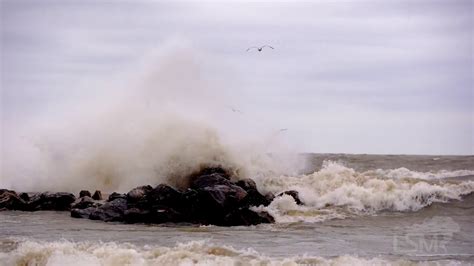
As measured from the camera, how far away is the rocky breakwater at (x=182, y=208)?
1200 cm

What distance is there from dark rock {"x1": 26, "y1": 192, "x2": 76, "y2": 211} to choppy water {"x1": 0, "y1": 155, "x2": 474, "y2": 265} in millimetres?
606

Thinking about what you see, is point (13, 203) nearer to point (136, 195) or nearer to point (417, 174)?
point (136, 195)

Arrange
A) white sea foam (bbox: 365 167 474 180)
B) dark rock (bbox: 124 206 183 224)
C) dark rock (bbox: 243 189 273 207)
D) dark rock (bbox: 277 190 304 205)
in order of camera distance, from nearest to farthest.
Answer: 1. dark rock (bbox: 124 206 183 224)
2. dark rock (bbox: 243 189 273 207)
3. dark rock (bbox: 277 190 304 205)
4. white sea foam (bbox: 365 167 474 180)

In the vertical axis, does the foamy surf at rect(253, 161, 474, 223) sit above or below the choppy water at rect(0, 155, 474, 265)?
above

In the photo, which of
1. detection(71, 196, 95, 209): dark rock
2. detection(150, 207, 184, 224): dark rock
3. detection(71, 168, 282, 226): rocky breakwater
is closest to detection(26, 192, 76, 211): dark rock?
detection(71, 196, 95, 209): dark rock

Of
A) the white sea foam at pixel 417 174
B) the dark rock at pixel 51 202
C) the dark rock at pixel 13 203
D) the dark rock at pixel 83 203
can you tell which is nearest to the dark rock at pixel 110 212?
the dark rock at pixel 83 203

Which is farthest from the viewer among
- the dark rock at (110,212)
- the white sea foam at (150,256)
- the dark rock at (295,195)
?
the dark rock at (295,195)

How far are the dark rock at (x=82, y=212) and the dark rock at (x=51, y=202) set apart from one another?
4.05 feet

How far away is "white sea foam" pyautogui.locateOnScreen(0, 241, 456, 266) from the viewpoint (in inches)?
323

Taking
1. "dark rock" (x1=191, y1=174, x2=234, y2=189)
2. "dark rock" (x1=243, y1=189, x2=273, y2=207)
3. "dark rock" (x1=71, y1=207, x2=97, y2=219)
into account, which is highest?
"dark rock" (x1=191, y1=174, x2=234, y2=189)

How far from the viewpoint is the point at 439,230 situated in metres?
11.9

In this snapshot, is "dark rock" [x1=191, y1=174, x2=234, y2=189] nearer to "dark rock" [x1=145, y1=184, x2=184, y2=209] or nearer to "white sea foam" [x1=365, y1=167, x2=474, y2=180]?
"dark rock" [x1=145, y1=184, x2=184, y2=209]

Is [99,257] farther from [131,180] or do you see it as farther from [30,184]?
[30,184]

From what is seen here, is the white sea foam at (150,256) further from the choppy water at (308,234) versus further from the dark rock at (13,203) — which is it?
the dark rock at (13,203)
